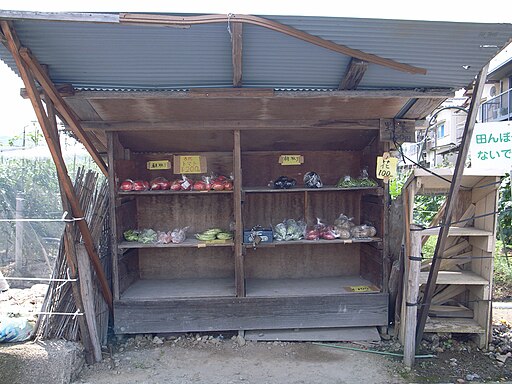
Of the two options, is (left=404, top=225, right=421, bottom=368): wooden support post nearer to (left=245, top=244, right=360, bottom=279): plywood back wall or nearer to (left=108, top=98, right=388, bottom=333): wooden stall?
(left=108, top=98, right=388, bottom=333): wooden stall

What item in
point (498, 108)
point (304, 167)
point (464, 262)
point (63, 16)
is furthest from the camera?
point (498, 108)

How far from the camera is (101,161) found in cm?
326

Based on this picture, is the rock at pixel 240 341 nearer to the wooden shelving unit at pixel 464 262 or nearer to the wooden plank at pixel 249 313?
the wooden plank at pixel 249 313

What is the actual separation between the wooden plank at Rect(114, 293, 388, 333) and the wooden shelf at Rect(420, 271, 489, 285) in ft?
1.65

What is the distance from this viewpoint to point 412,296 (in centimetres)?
291

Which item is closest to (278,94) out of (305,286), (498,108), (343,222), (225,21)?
(225,21)

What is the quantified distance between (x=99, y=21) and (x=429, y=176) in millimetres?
2688

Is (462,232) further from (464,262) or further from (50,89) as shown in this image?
(50,89)

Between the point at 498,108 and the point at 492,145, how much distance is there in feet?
46.1

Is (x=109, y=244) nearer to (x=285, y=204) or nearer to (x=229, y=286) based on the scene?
(x=229, y=286)

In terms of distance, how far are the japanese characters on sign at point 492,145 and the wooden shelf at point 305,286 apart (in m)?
1.51

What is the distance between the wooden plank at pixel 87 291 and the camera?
9.20ft

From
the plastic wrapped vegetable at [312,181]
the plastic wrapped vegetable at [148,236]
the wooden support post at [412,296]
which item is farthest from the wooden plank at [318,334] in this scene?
the plastic wrapped vegetable at [312,181]

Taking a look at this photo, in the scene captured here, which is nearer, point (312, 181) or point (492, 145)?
point (492, 145)
